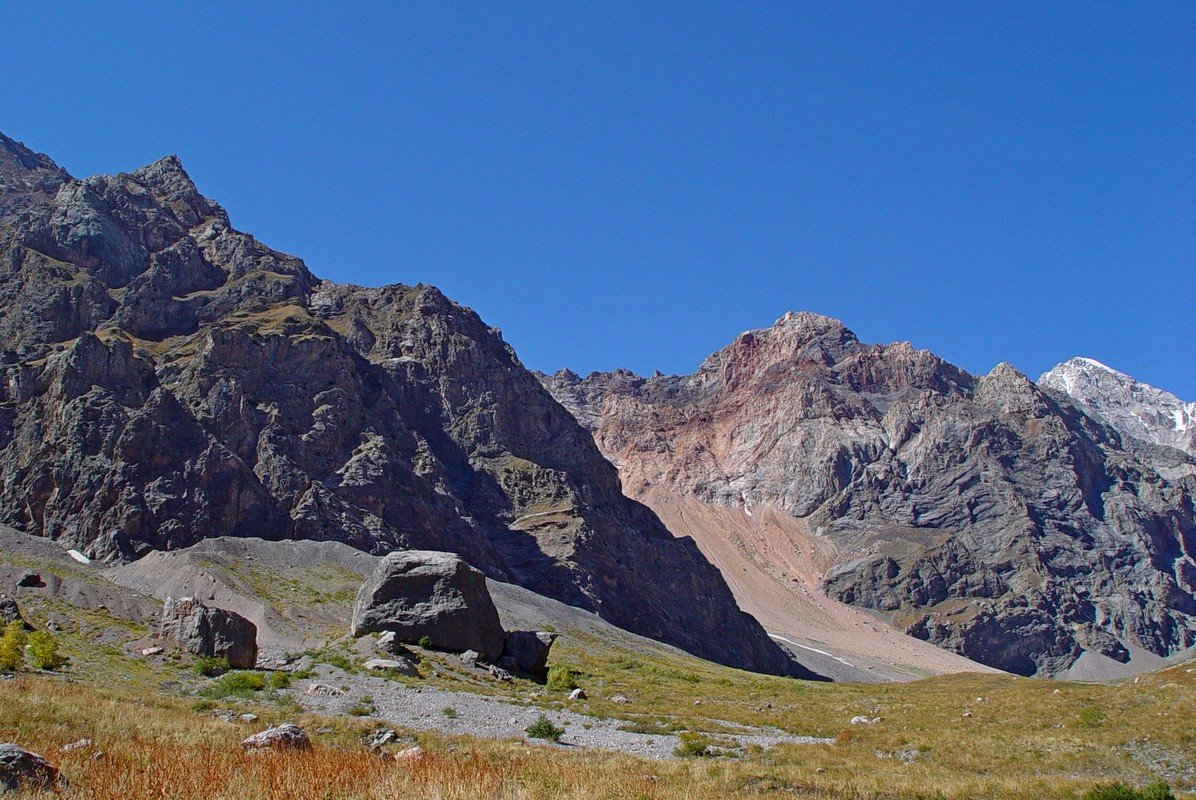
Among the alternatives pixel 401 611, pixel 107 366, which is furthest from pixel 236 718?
pixel 107 366

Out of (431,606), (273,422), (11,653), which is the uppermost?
(273,422)

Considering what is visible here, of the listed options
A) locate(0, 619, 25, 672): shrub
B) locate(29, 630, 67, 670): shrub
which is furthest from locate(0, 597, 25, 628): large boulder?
locate(0, 619, 25, 672): shrub

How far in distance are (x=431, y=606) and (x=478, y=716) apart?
1543cm

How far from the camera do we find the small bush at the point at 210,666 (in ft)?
103

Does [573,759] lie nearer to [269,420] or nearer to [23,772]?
[23,772]

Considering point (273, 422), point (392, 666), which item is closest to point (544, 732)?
point (392, 666)

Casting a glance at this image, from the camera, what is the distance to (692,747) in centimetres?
2277

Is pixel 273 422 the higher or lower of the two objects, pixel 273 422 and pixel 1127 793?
the higher

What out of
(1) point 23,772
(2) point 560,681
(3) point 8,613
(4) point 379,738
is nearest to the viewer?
(1) point 23,772

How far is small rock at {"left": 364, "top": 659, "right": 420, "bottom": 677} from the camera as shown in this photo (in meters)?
34.1

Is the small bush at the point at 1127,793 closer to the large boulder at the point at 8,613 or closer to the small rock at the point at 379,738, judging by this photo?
the small rock at the point at 379,738

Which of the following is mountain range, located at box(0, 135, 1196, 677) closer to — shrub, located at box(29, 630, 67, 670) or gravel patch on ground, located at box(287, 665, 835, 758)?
shrub, located at box(29, 630, 67, 670)

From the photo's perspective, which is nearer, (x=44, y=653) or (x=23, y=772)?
(x=23, y=772)

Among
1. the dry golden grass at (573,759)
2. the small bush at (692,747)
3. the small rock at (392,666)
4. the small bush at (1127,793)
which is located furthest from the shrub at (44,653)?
the small bush at (1127,793)
